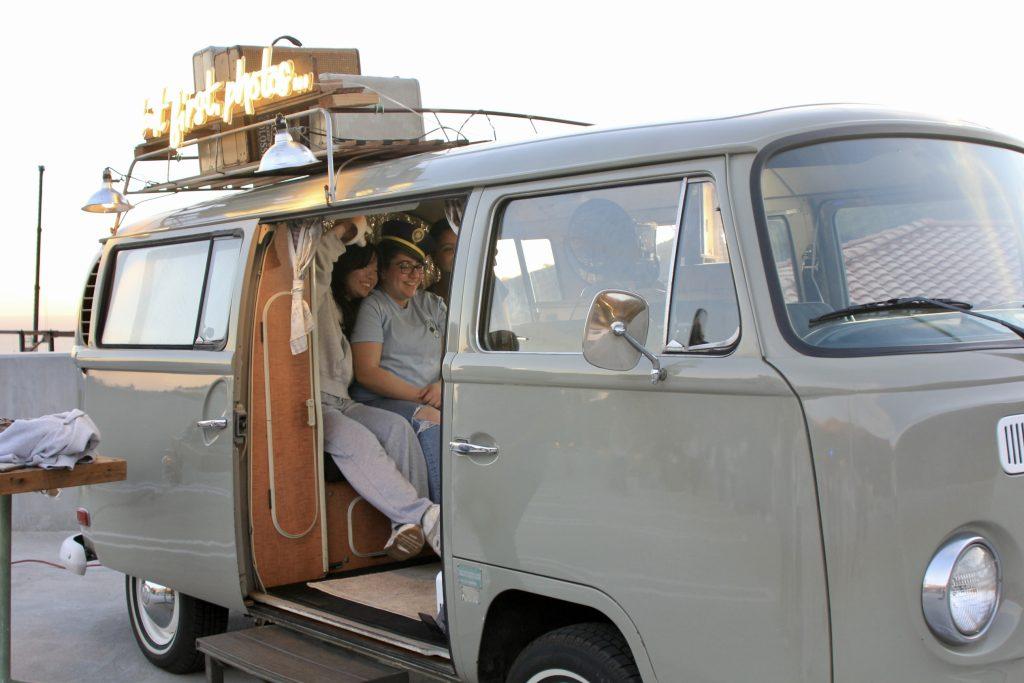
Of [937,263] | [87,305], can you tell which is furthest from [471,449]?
[87,305]

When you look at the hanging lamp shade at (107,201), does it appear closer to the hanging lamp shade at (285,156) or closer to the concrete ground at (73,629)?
the hanging lamp shade at (285,156)

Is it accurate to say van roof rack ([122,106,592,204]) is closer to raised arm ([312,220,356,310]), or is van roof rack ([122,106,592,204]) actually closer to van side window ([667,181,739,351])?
raised arm ([312,220,356,310])

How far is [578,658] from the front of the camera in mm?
3428

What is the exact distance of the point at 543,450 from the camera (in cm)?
353

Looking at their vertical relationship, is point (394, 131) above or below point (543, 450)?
above

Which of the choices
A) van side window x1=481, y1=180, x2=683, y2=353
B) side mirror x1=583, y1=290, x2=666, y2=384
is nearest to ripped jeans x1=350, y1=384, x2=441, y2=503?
van side window x1=481, y1=180, x2=683, y2=353

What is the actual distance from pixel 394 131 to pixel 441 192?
1.38m

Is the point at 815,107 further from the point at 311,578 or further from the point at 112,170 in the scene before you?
the point at 112,170

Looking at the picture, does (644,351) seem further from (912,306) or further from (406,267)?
(406,267)

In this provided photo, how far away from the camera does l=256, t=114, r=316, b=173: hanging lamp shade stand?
4.50m

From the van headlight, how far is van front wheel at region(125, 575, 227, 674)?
4.07m

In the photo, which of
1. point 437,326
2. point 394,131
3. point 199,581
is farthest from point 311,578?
point 394,131

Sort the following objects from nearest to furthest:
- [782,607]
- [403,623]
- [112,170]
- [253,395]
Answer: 1. [782,607]
2. [403,623]
3. [253,395]
4. [112,170]

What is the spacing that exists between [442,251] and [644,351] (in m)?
3.41
